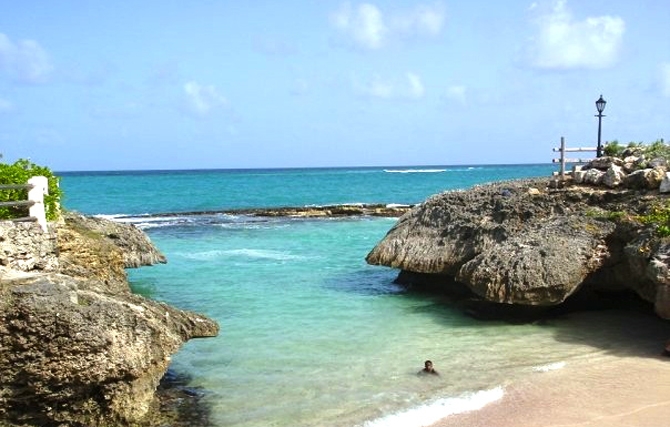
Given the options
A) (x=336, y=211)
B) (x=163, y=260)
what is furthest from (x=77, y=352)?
(x=336, y=211)

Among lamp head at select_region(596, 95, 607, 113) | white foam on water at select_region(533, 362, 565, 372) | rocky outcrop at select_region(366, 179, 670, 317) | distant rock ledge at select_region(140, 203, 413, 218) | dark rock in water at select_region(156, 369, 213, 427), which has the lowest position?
dark rock in water at select_region(156, 369, 213, 427)

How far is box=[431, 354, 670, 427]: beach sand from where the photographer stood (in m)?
9.05

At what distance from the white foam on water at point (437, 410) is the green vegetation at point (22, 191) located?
7.89 meters

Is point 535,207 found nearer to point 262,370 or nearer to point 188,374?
point 262,370

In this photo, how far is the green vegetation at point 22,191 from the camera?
12336 mm

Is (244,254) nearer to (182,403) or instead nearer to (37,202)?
(37,202)

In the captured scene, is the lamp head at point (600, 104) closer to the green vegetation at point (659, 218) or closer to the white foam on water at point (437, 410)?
the green vegetation at point (659, 218)

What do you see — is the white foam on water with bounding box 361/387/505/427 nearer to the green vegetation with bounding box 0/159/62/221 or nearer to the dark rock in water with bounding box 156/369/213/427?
the dark rock in water with bounding box 156/369/213/427

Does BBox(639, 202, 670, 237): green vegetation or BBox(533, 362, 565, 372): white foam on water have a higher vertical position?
BBox(639, 202, 670, 237): green vegetation

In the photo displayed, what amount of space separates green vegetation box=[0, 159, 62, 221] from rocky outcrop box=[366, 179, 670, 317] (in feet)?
25.8

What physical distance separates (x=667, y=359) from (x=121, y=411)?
9170 mm

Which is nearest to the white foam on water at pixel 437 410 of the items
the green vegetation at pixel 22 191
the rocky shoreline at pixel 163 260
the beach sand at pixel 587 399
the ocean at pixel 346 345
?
the ocean at pixel 346 345

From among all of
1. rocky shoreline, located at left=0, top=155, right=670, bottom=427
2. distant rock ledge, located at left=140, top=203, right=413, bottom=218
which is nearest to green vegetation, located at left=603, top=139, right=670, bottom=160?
rocky shoreline, located at left=0, top=155, right=670, bottom=427

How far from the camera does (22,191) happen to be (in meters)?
12.6
